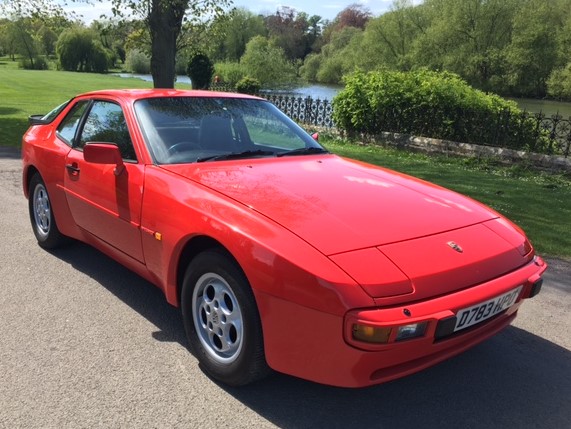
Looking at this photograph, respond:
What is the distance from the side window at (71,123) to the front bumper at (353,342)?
277cm

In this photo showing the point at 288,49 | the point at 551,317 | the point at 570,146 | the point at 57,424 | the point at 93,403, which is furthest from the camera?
the point at 288,49

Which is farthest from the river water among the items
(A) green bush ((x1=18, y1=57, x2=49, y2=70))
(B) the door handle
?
(A) green bush ((x1=18, y1=57, x2=49, y2=70))

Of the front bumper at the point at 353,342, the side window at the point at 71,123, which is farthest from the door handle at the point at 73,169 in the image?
the front bumper at the point at 353,342

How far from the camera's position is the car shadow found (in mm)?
2541

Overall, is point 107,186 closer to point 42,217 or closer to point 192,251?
point 192,251

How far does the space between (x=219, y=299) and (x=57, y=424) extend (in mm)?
965

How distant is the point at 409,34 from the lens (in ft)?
181

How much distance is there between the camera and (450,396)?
9.04 ft

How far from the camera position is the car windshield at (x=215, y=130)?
3.46m

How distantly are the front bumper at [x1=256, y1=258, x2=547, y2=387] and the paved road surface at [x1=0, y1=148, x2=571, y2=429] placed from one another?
0.37 metres

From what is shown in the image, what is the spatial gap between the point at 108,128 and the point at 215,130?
0.84 meters

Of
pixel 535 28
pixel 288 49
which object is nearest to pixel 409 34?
pixel 535 28

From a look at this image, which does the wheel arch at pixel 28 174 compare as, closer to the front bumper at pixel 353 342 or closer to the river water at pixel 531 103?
the front bumper at pixel 353 342

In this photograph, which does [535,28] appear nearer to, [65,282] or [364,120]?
[364,120]
